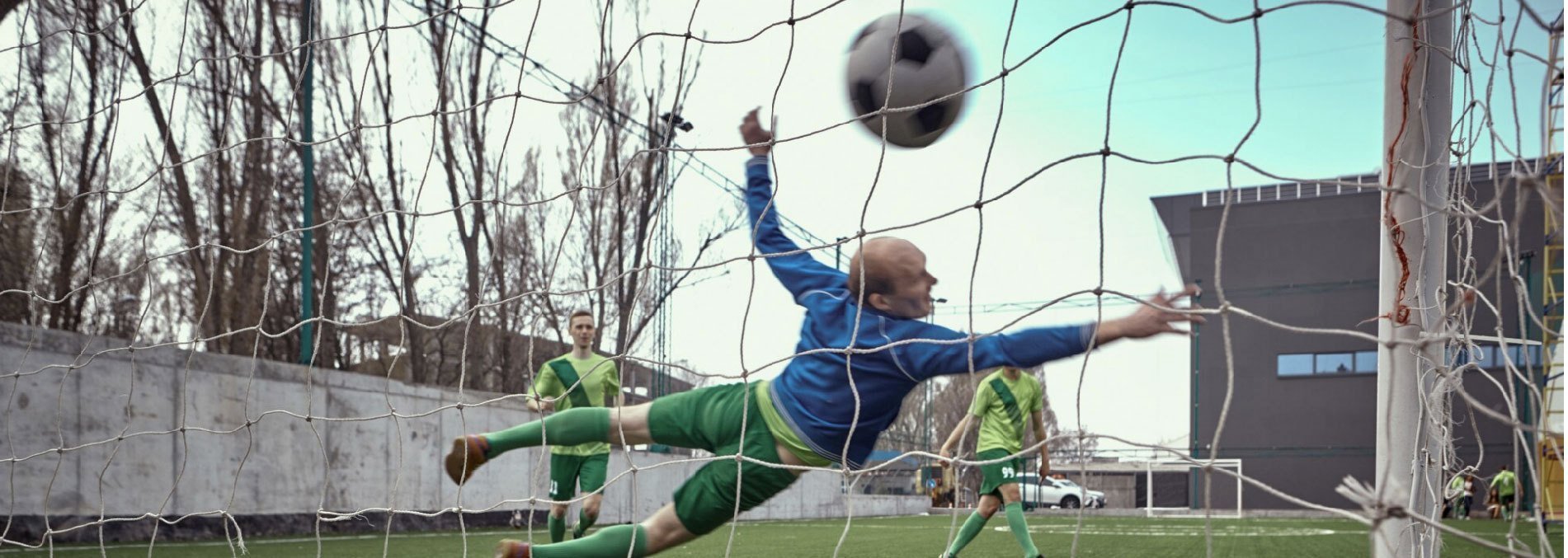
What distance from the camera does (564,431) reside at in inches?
109

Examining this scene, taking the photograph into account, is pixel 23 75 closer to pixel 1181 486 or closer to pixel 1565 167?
pixel 1565 167

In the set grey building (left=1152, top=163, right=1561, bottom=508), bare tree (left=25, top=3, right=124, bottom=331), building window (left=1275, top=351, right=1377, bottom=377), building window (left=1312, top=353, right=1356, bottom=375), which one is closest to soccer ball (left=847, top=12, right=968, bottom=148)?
bare tree (left=25, top=3, right=124, bottom=331)

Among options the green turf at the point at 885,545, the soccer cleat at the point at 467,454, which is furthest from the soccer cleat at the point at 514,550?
the green turf at the point at 885,545

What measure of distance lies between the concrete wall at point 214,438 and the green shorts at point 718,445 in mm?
2120

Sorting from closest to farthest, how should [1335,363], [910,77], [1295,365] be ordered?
[910,77]
[1335,363]
[1295,365]

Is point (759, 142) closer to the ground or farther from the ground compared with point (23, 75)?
closer to the ground

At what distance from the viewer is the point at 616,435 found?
2.74 metres

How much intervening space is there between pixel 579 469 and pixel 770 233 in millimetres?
3180

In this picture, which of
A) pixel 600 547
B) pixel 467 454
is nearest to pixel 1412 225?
pixel 600 547

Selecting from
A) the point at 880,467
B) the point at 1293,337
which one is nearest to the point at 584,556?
the point at 880,467

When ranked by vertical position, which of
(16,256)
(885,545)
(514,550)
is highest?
(16,256)

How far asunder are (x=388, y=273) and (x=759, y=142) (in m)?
8.41

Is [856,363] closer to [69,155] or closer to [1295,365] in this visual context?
[69,155]

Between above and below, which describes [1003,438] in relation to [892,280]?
below
